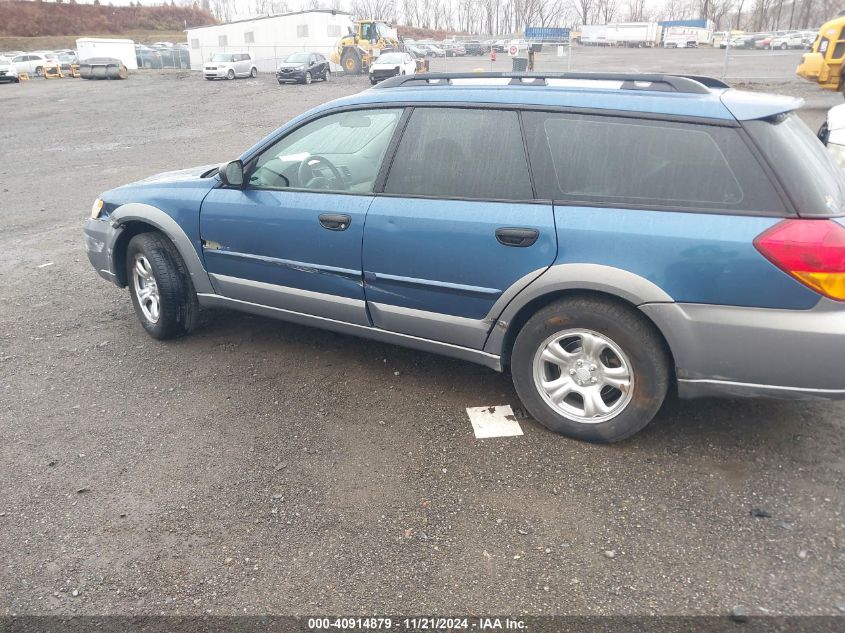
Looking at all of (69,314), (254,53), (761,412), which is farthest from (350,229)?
(254,53)

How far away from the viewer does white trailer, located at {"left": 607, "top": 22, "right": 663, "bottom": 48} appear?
6034cm

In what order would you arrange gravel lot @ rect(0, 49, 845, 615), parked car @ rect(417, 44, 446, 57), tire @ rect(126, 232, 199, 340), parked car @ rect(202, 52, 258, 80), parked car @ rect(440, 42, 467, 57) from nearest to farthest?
gravel lot @ rect(0, 49, 845, 615) → tire @ rect(126, 232, 199, 340) → parked car @ rect(202, 52, 258, 80) → parked car @ rect(417, 44, 446, 57) → parked car @ rect(440, 42, 467, 57)

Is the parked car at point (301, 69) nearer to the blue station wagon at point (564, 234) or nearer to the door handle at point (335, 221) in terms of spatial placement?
the blue station wagon at point (564, 234)

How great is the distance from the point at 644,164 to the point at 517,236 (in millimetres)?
671

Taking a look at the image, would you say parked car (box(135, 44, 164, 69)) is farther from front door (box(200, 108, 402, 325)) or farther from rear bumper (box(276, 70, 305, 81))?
front door (box(200, 108, 402, 325))

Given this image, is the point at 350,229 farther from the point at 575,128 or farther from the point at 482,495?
the point at 482,495

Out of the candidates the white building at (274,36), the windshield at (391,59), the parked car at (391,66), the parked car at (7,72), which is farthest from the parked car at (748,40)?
the parked car at (7,72)

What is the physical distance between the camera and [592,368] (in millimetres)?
3258

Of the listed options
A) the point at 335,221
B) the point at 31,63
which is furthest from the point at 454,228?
the point at 31,63

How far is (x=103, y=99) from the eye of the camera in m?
27.5

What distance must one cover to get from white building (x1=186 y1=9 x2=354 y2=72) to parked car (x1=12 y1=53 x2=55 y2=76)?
1103 cm

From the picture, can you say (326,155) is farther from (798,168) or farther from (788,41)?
(788,41)

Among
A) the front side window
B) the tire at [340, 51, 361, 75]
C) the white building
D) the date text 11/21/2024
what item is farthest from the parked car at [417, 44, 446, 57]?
the date text 11/21/2024

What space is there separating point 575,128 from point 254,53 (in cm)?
4814
